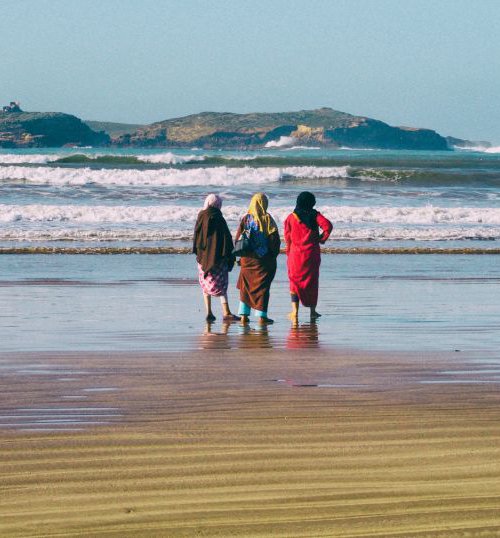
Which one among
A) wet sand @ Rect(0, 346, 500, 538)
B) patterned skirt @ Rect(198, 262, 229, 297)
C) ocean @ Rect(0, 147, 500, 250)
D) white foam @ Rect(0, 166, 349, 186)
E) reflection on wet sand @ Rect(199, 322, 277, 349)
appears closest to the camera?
wet sand @ Rect(0, 346, 500, 538)

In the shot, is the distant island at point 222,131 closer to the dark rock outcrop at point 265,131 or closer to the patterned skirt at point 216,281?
the dark rock outcrop at point 265,131

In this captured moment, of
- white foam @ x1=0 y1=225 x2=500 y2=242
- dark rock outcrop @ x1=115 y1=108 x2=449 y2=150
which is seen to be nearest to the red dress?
white foam @ x1=0 y1=225 x2=500 y2=242

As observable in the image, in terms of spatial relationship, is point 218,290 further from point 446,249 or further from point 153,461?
point 446,249

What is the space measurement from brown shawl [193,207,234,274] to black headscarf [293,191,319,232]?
763 millimetres

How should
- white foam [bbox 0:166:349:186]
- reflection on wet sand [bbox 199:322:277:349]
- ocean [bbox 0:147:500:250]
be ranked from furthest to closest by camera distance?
white foam [bbox 0:166:349:186] → ocean [bbox 0:147:500:250] → reflection on wet sand [bbox 199:322:277:349]

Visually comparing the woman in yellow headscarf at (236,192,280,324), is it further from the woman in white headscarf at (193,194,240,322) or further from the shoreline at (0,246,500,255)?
the shoreline at (0,246,500,255)

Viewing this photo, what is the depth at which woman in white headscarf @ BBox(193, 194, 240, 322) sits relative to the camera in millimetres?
11484

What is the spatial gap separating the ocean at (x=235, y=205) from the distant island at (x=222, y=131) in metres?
92.8

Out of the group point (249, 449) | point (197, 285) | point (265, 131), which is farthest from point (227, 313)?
point (265, 131)

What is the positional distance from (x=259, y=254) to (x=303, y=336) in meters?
1.76

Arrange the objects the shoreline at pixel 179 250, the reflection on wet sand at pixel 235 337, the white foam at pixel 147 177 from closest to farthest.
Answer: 1. the reflection on wet sand at pixel 235 337
2. the shoreline at pixel 179 250
3. the white foam at pixel 147 177

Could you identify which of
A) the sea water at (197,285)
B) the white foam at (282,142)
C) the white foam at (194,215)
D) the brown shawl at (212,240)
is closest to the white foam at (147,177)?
the sea water at (197,285)

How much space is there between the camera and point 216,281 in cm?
1152

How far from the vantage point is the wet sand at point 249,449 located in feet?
13.2
